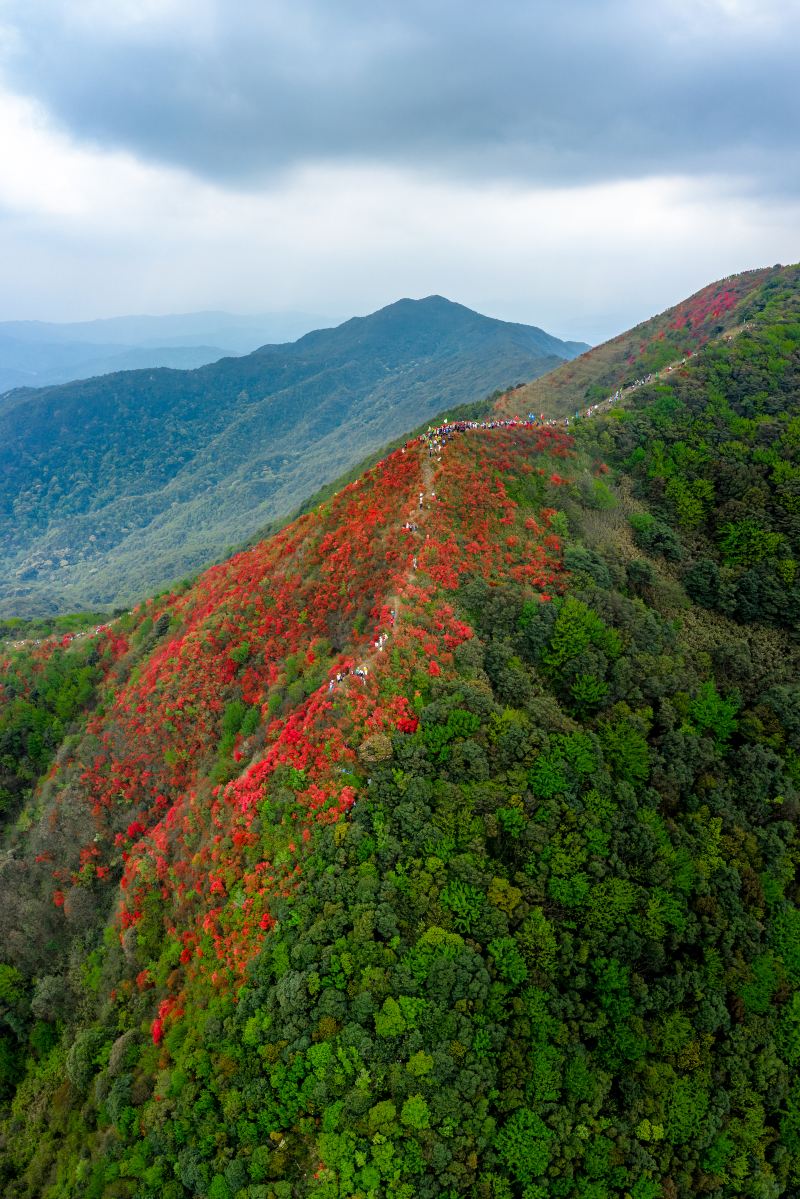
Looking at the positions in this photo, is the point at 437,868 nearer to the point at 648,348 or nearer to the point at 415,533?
the point at 415,533

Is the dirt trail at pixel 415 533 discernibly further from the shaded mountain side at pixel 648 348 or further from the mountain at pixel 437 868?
the shaded mountain side at pixel 648 348

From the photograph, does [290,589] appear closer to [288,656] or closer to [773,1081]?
[288,656]

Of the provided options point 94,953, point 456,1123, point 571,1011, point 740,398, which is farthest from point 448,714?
point 740,398

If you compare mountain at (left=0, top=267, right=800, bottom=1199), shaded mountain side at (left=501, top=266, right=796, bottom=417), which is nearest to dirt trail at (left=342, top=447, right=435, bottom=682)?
mountain at (left=0, top=267, right=800, bottom=1199)

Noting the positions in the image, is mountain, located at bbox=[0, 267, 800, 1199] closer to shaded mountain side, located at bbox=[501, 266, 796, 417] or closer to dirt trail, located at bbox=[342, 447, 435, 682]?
dirt trail, located at bbox=[342, 447, 435, 682]

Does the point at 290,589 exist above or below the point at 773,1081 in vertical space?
above

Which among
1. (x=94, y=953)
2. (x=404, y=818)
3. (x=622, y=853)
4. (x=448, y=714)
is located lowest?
(x=94, y=953)

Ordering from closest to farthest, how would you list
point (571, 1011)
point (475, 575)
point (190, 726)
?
point (571, 1011) < point (475, 575) < point (190, 726)
